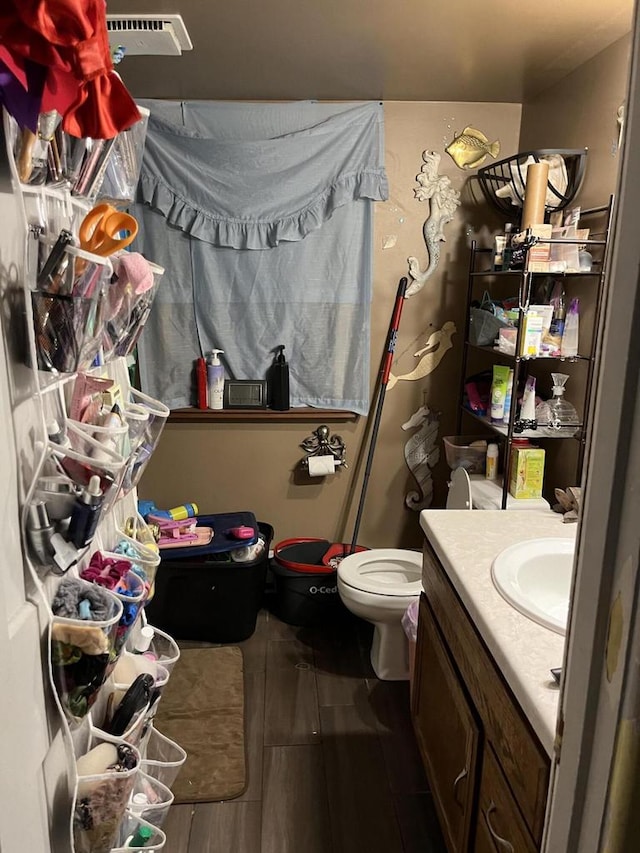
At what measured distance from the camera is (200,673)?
242cm

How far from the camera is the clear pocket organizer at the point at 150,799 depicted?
49.9 inches

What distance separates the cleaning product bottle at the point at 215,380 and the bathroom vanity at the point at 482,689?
1.36 m

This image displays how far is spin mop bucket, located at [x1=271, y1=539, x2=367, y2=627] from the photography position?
8.75 feet

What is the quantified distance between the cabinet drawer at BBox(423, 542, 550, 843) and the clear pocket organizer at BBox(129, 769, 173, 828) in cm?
67

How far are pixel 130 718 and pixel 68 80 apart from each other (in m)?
1.02

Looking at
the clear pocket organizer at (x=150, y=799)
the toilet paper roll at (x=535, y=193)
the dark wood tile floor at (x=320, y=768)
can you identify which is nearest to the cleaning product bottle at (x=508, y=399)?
the toilet paper roll at (x=535, y=193)

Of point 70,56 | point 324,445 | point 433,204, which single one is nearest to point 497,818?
point 70,56

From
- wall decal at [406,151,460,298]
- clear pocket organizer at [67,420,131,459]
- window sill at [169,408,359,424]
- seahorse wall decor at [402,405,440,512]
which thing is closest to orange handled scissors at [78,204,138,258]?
clear pocket organizer at [67,420,131,459]

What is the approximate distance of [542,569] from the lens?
1501 mm

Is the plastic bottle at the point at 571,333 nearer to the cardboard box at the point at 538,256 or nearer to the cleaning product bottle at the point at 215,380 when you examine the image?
the cardboard box at the point at 538,256

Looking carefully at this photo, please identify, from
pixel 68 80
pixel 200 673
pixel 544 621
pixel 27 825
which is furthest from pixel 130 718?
pixel 200 673

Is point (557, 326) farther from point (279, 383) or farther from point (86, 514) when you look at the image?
point (86, 514)

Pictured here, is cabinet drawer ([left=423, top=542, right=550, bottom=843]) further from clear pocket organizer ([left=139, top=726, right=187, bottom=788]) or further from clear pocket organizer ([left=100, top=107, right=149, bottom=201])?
clear pocket organizer ([left=100, top=107, right=149, bottom=201])

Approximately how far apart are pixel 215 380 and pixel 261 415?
257mm
